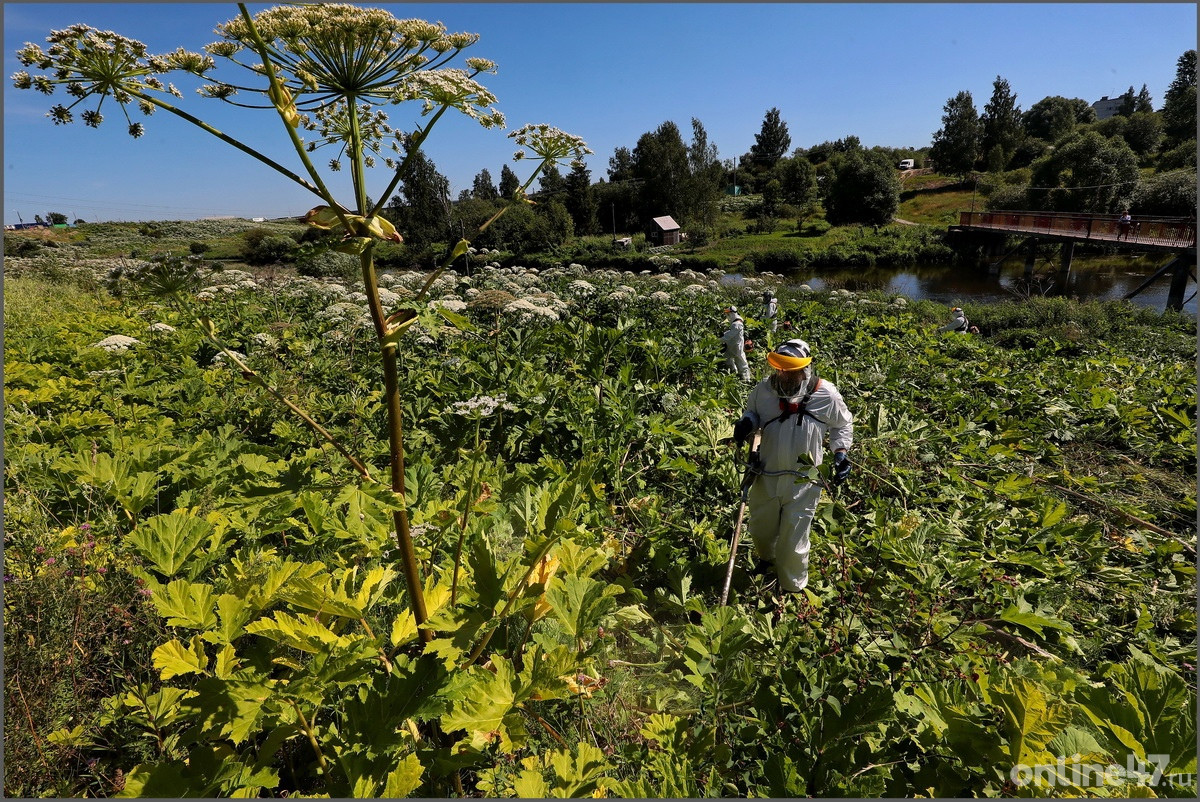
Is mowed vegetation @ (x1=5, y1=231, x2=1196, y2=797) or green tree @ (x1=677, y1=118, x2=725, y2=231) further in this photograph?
green tree @ (x1=677, y1=118, x2=725, y2=231)

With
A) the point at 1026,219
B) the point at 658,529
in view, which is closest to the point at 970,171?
the point at 1026,219

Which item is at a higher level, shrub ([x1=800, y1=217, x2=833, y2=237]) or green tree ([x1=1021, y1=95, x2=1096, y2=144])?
green tree ([x1=1021, y1=95, x2=1096, y2=144])

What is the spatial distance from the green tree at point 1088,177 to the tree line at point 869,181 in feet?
0.35

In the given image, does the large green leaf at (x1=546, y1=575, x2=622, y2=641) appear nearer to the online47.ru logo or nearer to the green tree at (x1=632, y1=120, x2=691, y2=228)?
the online47.ru logo

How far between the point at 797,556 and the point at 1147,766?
10.4 feet

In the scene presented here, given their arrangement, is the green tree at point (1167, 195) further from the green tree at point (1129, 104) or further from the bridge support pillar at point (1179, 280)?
the green tree at point (1129, 104)

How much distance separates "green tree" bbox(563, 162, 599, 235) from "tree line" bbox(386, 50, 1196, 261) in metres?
0.18

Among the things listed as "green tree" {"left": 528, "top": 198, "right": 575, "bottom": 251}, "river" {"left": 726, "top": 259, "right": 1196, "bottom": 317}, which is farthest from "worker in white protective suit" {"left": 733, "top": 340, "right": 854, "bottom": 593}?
"green tree" {"left": 528, "top": 198, "right": 575, "bottom": 251}

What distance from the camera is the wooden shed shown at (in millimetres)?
60891

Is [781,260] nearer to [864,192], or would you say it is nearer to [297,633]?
[864,192]

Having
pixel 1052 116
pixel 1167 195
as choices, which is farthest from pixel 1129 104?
pixel 1167 195

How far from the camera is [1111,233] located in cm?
2983

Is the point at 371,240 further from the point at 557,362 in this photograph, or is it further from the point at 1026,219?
the point at 1026,219

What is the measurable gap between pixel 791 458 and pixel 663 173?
2672 inches
